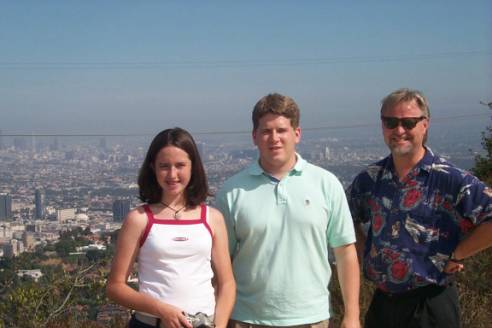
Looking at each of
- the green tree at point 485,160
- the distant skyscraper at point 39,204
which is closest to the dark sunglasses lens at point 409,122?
the green tree at point 485,160

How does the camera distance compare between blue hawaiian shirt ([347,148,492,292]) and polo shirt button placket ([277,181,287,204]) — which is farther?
blue hawaiian shirt ([347,148,492,292])

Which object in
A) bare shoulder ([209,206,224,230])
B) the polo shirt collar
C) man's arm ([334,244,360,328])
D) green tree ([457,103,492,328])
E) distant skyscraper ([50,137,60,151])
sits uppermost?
the polo shirt collar

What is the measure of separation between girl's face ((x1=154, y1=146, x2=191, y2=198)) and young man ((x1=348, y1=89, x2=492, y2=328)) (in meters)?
1.11

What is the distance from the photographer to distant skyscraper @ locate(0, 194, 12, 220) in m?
18.6

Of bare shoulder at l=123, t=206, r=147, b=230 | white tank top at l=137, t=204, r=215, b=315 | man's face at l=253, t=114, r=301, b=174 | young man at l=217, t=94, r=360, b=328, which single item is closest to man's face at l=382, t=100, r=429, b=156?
young man at l=217, t=94, r=360, b=328

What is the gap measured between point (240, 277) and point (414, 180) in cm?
102

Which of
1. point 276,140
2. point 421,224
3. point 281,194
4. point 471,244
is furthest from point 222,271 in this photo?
point 471,244

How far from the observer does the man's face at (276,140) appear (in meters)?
2.81

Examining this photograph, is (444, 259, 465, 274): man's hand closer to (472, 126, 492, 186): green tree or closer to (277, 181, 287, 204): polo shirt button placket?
(277, 181, 287, 204): polo shirt button placket

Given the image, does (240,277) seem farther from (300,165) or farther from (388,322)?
(388,322)

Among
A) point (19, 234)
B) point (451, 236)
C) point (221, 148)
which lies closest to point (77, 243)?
point (19, 234)

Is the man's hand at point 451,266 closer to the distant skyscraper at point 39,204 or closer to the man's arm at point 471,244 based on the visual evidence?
the man's arm at point 471,244

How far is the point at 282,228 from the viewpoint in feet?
9.27

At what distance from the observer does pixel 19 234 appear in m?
16.6
